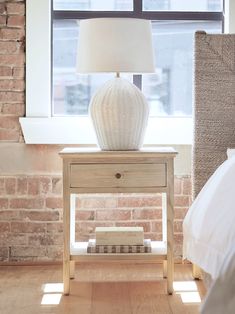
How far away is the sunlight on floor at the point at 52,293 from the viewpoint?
3.37m

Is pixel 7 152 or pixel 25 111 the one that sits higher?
pixel 25 111

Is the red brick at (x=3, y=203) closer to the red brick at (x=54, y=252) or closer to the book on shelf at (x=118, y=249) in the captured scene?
the red brick at (x=54, y=252)

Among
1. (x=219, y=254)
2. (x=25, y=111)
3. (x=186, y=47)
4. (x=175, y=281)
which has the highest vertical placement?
(x=186, y=47)

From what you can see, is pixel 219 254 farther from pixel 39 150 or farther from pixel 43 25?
pixel 43 25

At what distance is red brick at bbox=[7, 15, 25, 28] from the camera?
4000mm

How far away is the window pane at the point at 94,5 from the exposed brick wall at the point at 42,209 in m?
0.47

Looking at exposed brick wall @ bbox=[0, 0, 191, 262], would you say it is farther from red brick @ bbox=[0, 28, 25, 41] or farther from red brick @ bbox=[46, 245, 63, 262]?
red brick @ bbox=[0, 28, 25, 41]

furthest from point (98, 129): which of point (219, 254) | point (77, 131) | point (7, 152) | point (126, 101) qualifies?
point (219, 254)

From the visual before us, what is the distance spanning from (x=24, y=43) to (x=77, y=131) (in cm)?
61

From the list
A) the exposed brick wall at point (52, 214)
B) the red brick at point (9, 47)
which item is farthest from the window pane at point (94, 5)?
the exposed brick wall at point (52, 214)

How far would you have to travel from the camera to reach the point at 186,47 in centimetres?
418

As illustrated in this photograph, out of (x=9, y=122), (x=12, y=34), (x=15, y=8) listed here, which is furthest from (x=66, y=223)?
(x=15, y=8)

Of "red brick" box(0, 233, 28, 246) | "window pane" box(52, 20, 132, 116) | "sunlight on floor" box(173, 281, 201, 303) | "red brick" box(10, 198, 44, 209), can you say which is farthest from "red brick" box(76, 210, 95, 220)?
"sunlight on floor" box(173, 281, 201, 303)

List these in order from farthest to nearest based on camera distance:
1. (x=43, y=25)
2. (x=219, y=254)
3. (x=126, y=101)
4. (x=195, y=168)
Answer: (x=43, y=25), (x=195, y=168), (x=126, y=101), (x=219, y=254)
